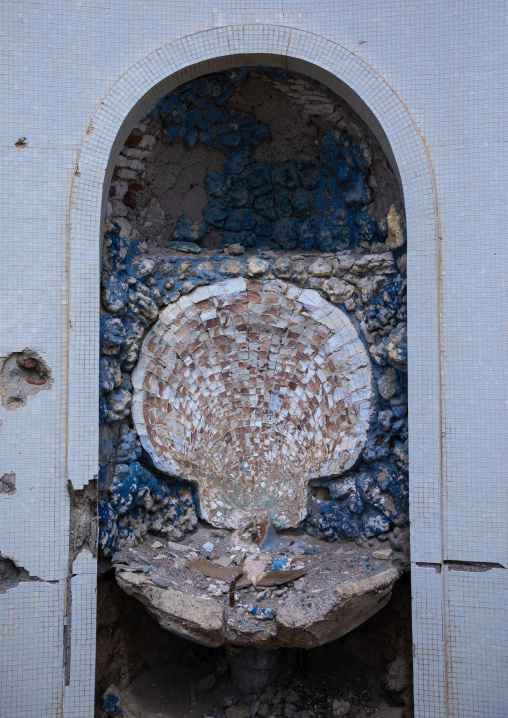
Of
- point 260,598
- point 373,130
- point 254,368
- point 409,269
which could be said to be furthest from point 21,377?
point 373,130

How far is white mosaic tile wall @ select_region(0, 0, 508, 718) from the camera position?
12.1ft

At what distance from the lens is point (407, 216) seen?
3912 mm

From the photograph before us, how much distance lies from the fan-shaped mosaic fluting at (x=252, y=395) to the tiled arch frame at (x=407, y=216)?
564 millimetres

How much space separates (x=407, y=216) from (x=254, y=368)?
1587mm

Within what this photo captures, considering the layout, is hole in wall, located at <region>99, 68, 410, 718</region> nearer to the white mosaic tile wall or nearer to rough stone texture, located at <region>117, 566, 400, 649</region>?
rough stone texture, located at <region>117, 566, 400, 649</region>

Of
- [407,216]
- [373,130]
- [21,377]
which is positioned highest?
[373,130]

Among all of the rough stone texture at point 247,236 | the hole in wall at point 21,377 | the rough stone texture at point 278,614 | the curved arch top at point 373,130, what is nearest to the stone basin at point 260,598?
the rough stone texture at point 278,614

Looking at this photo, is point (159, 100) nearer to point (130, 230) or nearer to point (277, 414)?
point (130, 230)

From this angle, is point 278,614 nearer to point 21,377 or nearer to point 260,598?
point 260,598

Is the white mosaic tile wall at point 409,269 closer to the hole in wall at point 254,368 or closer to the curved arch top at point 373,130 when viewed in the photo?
the curved arch top at point 373,130

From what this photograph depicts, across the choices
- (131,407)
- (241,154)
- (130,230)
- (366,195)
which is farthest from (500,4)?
(131,407)

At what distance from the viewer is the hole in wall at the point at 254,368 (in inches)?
159

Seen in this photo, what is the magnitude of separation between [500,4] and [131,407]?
3279 mm

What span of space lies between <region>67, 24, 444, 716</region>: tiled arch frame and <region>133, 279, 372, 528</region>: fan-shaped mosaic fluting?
56 centimetres
